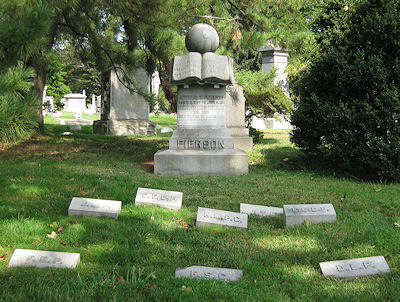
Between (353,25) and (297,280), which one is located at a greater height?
(353,25)

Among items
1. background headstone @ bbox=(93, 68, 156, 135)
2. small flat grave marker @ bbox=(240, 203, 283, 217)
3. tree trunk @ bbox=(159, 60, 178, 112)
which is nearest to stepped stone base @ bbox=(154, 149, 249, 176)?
small flat grave marker @ bbox=(240, 203, 283, 217)

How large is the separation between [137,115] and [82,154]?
7367 millimetres

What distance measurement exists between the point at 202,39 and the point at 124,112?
903cm

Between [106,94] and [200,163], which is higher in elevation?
[106,94]

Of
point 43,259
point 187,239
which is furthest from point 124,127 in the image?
point 43,259

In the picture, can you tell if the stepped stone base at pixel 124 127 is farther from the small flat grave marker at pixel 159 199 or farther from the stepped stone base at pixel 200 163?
the small flat grave marker at pixel 159 199

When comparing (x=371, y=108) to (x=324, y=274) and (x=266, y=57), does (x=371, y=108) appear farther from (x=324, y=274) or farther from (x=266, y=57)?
(x=266, y=57)

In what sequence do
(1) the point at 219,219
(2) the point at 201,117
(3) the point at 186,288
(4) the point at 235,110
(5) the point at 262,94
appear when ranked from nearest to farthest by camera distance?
(3) the point at 186,288, (1) the point at 219,219, (2) the point at 201,117, (4) the point at 235,110, (5) the point at 262,94

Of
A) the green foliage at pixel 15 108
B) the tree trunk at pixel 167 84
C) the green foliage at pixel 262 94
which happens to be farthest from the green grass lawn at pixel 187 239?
the green foliage at pixel 262 94

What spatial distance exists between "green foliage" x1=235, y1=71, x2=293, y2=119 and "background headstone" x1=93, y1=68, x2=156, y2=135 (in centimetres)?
495

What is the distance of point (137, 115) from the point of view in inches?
634

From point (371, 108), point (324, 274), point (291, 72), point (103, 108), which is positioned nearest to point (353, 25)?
point (371, 108)

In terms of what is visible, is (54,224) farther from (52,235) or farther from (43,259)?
(43,259)

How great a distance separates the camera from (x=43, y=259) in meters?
2.99
